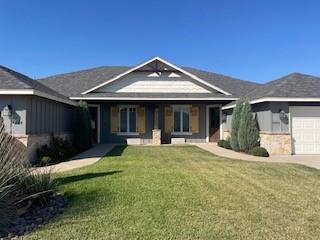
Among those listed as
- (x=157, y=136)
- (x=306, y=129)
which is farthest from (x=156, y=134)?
(x=306, y=129)

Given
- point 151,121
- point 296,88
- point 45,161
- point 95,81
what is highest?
point 95,81

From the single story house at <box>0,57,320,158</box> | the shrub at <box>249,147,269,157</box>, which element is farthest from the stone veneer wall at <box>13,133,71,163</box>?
the shrub at <box>249,147,269,157</box>

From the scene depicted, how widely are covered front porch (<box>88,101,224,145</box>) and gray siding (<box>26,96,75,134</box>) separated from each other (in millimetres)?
4291

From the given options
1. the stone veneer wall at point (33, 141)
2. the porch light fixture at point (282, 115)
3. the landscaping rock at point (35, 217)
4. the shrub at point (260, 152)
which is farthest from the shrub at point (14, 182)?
the porch light fixture at point (282, 115)

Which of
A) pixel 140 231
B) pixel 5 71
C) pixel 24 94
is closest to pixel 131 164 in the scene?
pixel 24 94

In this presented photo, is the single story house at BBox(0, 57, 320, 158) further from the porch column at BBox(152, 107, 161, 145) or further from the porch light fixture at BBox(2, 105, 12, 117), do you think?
the porch light fixture at BBox(2, 105, 12, 117)

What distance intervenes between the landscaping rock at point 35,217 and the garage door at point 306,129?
41.2 feet

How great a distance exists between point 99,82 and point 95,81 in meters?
0.98

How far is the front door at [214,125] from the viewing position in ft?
82.7

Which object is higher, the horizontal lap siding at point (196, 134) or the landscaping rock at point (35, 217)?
the horizontal lap siding at point (196, 134)

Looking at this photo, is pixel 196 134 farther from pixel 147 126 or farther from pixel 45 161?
pixel 45 161

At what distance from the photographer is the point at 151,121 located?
24562mm

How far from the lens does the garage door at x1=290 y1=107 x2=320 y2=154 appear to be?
17031 millimetres

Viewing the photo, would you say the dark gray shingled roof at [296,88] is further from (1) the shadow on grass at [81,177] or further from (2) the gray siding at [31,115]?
(2) the gray siding at [31,115]
